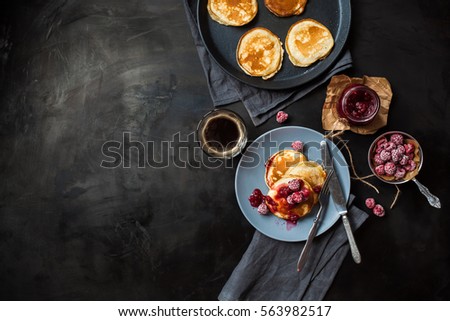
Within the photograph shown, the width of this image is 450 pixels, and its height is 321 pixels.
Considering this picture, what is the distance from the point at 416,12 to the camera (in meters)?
1.63

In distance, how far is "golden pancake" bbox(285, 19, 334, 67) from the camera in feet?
5.18

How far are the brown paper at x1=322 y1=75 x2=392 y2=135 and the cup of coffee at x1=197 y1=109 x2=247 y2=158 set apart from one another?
1.00 ft

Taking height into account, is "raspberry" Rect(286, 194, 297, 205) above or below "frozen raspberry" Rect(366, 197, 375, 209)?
above

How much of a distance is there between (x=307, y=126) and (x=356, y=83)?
224 mm

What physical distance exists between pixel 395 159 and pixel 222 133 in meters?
0.59

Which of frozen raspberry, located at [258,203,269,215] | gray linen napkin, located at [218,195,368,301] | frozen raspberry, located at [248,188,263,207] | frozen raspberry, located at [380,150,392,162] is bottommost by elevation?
gray linen napkin, located at [218,195,368,301]

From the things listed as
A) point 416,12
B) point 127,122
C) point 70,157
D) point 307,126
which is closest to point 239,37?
point 307,126

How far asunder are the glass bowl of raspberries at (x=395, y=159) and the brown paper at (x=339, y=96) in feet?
0.19

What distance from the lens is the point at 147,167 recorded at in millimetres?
1626

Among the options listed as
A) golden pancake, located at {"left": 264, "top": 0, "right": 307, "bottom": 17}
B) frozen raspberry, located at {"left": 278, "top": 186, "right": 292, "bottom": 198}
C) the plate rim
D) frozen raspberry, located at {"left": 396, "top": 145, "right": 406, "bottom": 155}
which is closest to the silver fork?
frozen raspberry, located at {"left": 278, "top": 186, "right": 292, "bottom": 198}

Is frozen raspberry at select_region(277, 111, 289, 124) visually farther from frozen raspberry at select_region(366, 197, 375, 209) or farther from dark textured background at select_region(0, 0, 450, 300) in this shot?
frozen raspberry at select_region(366, 197, 375, 209)

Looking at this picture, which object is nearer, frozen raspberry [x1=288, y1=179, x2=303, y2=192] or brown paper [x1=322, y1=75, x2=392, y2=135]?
frozen raspberry [x1=288, y1=179, x2=303, y2=192]

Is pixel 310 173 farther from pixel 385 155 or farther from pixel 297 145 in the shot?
pixel 385 155

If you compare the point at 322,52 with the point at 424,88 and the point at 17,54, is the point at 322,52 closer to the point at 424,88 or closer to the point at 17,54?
the point at 424,88
